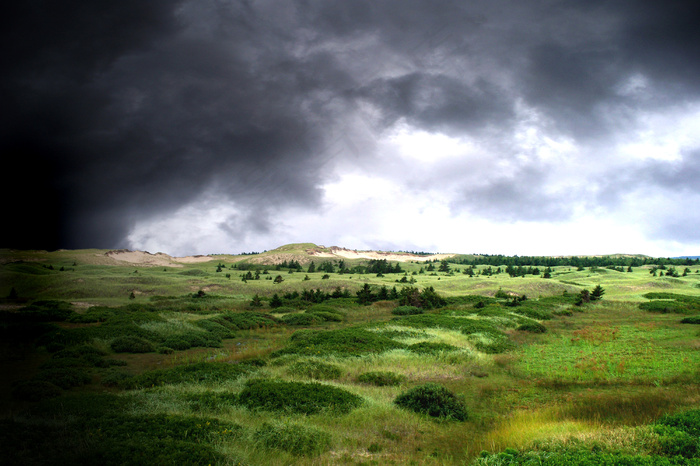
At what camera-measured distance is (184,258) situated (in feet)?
589

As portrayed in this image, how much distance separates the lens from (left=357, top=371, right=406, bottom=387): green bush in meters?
15.5

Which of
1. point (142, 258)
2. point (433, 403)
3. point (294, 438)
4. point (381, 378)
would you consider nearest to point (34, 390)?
point (294, 438)

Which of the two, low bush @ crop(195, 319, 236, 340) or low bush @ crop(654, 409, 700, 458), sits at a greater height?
low bush @ crop(654, 409, 700, 458)

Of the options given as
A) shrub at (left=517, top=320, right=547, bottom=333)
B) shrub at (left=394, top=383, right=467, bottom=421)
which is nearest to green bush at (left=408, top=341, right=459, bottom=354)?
shrub at (left=394, top=383, right=467, bottom=421)

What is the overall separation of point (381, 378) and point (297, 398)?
17.1 ft

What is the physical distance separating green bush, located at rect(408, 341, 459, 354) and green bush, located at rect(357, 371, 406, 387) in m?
5.84

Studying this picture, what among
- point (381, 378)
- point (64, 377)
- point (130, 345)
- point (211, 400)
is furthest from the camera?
point (130, 345)

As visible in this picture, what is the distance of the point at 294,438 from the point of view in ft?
27.9

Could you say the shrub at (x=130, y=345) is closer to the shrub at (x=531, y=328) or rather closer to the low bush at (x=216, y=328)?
the low bush at (x=216, y=328)

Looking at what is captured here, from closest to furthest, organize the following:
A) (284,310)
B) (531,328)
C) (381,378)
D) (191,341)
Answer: (381,378)
(191,341)
(531,328)
(284,310)

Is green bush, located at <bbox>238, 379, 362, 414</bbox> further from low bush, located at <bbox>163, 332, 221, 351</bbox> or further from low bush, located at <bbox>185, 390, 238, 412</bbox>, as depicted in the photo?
low bush, located at <bbox>163, 332, 221, 351</bbox>

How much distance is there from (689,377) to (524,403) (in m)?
8.66

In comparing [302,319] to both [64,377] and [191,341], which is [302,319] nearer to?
[191,341]

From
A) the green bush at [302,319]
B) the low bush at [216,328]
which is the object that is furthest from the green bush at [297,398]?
the green bush at [302,319]
